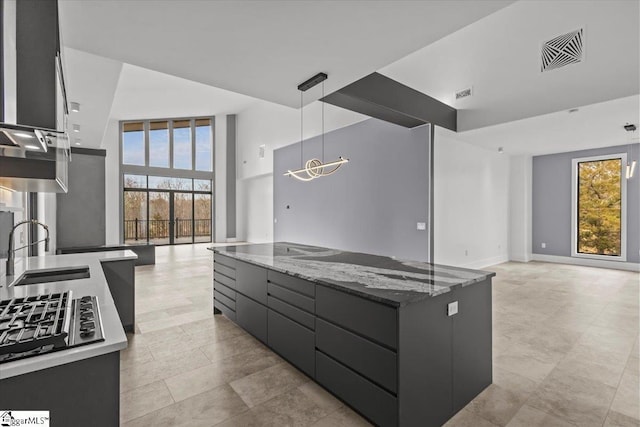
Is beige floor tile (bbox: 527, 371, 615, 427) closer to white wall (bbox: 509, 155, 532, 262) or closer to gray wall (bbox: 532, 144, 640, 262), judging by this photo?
white wall (bbox: 509, 155, 532, 262)

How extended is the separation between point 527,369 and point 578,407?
1.62ft

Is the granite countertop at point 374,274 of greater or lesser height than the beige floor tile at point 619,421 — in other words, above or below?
above

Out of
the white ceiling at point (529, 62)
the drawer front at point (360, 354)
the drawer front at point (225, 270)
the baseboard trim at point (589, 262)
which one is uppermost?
the white ceiling at point (529, 62)

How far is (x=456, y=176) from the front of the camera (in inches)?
242

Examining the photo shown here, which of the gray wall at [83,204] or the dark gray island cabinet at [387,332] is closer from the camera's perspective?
the dark gray island cabinet at [387,332]

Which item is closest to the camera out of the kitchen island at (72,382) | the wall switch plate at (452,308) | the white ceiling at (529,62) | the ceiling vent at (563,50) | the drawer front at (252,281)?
the kitchen island at (72,382)

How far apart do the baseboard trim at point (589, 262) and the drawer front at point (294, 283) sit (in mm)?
7911

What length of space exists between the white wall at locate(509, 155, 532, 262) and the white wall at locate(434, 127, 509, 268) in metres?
0.21

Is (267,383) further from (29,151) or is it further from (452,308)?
(29,151)

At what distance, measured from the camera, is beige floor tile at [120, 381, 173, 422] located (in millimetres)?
2002

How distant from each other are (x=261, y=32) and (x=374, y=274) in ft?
6.61

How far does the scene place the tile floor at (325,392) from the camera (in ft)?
6.44

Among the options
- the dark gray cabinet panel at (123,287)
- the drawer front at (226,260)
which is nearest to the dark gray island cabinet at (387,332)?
the drawer front at (226,260)

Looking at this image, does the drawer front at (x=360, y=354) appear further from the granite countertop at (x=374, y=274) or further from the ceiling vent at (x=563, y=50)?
the ceiling vent at (x=563, y=50)
